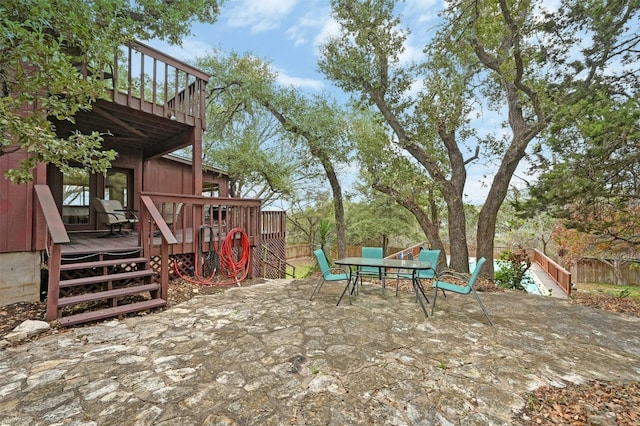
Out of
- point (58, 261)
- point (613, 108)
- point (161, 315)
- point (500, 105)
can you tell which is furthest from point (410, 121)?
point (58, 261)

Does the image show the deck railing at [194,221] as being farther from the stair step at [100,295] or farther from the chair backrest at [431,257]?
the chair backrest at [431,257]

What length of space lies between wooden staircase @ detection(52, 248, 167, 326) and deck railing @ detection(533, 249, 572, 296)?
352 inches

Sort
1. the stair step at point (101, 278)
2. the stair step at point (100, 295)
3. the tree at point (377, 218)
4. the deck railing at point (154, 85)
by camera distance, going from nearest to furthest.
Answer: the stair step at point (100, 295) → the stair step at point (101, 278) → the deck railing at point (154, 85) → the tree at point (377, 218)

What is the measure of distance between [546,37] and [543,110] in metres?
1.35

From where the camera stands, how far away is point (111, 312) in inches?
140

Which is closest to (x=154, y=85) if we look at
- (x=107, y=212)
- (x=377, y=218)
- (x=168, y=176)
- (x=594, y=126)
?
(x=107, y=212)

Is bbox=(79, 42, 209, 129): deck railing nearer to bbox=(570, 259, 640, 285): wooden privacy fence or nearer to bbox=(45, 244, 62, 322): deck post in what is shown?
bbox=(45, 244, 62, 322): deck post

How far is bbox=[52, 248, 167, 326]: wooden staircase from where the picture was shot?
3480 mm

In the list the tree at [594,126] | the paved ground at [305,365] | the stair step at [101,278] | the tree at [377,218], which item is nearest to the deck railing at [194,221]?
the stair step at [101,278]

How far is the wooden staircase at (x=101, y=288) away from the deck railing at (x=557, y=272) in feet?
29.3

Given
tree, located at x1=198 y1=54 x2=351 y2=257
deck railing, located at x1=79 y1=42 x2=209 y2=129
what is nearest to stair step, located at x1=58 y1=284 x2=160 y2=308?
deck railing, located at x1=79 y1=42 x2=209 y2=129

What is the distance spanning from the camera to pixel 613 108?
168 inches

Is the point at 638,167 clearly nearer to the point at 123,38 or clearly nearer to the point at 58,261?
the point at 123,38

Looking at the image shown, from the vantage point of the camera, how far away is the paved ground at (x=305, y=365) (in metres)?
1.96
